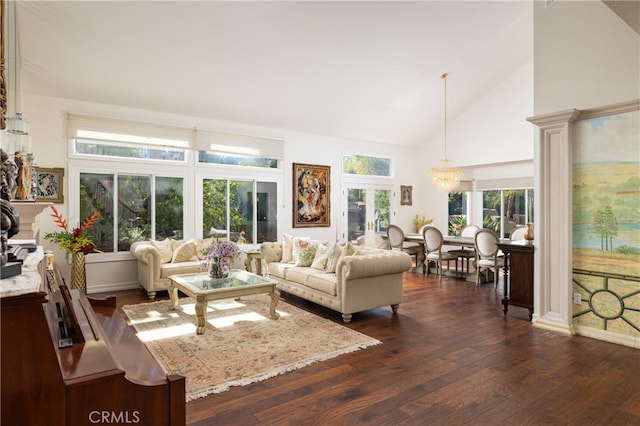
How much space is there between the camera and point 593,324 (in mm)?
3842

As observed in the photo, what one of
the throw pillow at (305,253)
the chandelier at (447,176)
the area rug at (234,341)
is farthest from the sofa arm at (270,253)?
the chandelier at (447,176)

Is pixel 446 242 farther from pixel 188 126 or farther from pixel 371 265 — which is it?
pixel 188 126

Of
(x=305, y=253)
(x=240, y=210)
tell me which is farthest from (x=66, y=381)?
(x=240, y=210)

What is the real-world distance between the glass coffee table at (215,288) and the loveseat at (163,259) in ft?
2.56

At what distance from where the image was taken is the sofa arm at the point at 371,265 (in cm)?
421

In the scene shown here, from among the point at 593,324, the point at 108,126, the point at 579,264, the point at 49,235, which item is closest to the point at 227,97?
the point at 108,126

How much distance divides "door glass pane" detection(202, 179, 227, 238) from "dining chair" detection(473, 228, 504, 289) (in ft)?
14.5

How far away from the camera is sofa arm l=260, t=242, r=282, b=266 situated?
5.90 m

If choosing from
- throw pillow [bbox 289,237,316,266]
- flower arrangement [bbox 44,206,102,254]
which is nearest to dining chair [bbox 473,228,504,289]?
throw pillow [bbox 289,237,316,266]

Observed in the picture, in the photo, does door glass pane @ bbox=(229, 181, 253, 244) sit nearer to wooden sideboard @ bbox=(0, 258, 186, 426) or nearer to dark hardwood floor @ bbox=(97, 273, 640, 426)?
dark hardwood floor @ bbox=(97, 273, 640, 426)

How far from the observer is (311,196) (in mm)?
7910

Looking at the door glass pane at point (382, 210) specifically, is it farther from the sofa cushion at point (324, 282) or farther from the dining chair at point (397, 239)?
the sofa cushion at point (324, 282)

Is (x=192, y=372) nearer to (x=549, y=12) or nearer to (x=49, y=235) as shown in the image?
(x=49, y=235)

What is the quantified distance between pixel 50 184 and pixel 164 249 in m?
1.76
